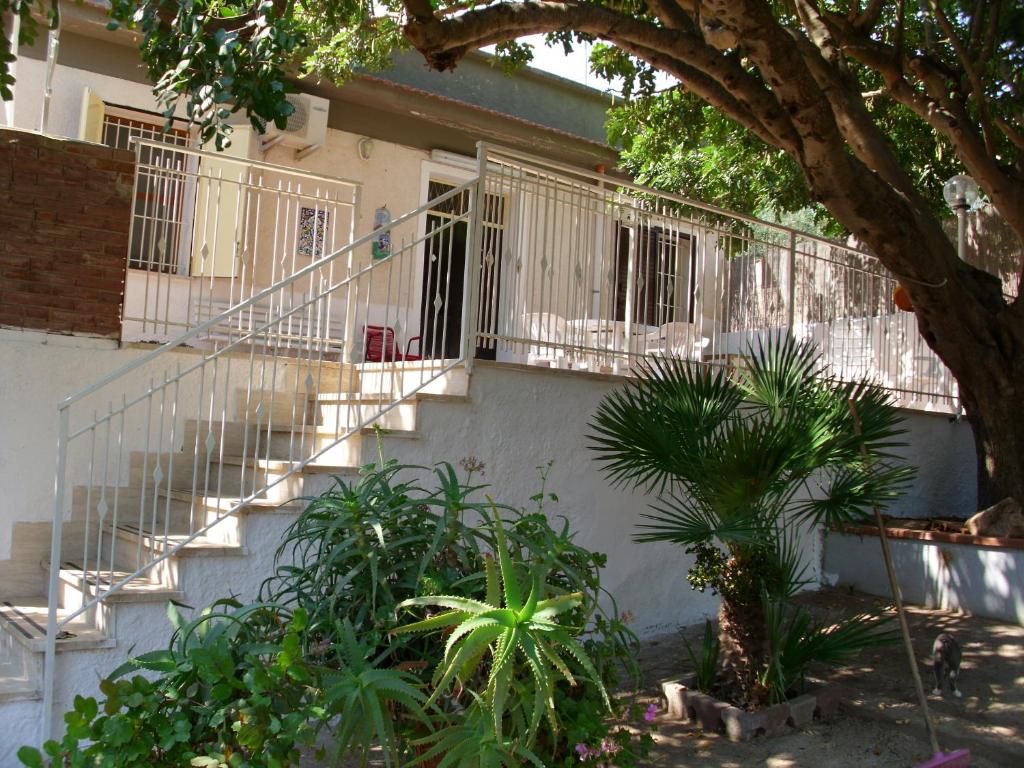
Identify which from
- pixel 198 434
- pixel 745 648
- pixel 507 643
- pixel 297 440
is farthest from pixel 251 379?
pixel 745 648

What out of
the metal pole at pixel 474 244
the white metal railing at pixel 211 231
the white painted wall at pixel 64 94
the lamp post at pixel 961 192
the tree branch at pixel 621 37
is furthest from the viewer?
the lamp post at pixel 961 192

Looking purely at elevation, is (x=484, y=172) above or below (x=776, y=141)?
below

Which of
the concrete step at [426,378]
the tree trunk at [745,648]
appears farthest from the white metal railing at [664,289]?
the tree trunk at [745,648]

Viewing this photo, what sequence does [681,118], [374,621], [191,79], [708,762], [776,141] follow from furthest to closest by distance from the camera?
[681,118] < [776,141] < [191,79] < [708,762] < [374,621]

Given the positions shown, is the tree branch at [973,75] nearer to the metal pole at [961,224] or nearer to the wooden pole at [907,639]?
the metal pole at [961,224]

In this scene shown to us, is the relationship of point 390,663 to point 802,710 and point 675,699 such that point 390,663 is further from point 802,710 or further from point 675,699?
point 802,710

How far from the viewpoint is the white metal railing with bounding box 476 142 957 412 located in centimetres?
612

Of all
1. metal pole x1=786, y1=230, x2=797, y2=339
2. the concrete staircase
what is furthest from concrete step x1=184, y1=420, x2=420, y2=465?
metal pole x1=786, y1=230, x2=797, y2=339

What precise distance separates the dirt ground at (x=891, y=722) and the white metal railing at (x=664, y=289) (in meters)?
2.09

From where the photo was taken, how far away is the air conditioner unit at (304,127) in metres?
9.34

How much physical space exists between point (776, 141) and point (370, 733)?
5004 mm

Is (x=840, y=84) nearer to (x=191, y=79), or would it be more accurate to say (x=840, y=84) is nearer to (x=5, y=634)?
(x=191, y=79)

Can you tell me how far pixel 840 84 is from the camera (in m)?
7.11

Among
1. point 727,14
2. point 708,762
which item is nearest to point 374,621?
point 708,762
